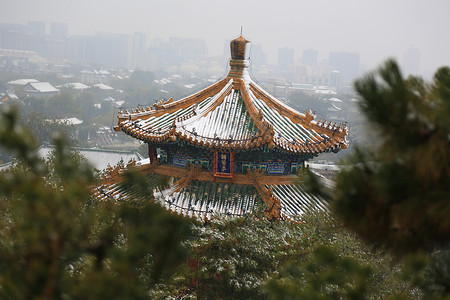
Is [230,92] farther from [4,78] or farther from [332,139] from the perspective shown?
[4,78]

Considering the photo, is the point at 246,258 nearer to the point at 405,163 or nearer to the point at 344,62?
the point at 405,163

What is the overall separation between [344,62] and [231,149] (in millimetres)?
111275

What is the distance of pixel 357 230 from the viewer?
2.87 metres

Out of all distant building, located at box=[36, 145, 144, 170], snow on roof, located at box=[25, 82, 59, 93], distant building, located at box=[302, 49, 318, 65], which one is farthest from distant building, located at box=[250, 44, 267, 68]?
distant building, located at box=[36, 145, 144, 170]

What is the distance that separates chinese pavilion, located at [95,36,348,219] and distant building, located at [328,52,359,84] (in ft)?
337

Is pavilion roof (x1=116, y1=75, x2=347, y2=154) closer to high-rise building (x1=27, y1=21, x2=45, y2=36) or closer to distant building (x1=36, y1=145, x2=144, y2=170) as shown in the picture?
distant building (x1=36, y1=145, x2=144, y2=170)

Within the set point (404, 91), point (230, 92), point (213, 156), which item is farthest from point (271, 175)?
point (404, 91)

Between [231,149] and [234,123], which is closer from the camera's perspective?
[231,149]

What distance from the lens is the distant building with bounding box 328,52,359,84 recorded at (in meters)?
110

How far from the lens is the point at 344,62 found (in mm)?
114500

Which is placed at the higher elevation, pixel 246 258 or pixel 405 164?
→ pixel 405 164

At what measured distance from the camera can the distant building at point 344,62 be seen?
110188mm

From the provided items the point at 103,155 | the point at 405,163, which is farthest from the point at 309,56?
the point at 405,163

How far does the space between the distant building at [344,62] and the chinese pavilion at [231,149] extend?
337 feet
